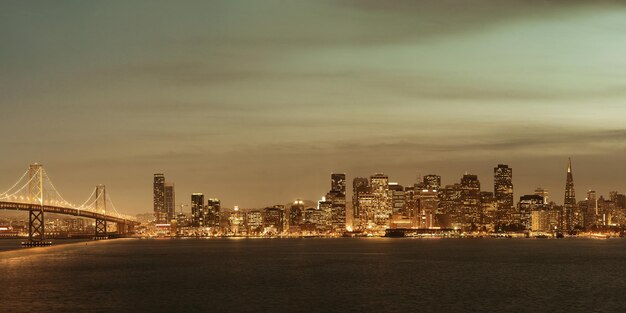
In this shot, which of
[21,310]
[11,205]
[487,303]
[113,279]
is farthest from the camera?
[11,205]

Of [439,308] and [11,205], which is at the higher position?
[11,205]

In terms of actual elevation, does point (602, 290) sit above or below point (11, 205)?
below

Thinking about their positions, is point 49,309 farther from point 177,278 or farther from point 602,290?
point 602,290

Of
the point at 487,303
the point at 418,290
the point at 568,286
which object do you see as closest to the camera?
the point at 487,303

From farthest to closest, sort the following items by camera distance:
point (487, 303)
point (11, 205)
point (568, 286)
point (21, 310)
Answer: point (11, 205)
point (568, 286)
point (487, 303)
point (21, 310)

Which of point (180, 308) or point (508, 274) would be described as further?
point (508, 274)

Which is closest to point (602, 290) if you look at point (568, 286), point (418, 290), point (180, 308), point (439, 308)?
point (568, 286)

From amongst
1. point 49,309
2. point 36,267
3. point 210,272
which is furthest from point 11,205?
point 49,309

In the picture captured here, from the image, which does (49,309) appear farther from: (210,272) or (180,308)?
(210,272)

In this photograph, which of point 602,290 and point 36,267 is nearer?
point 602,290
